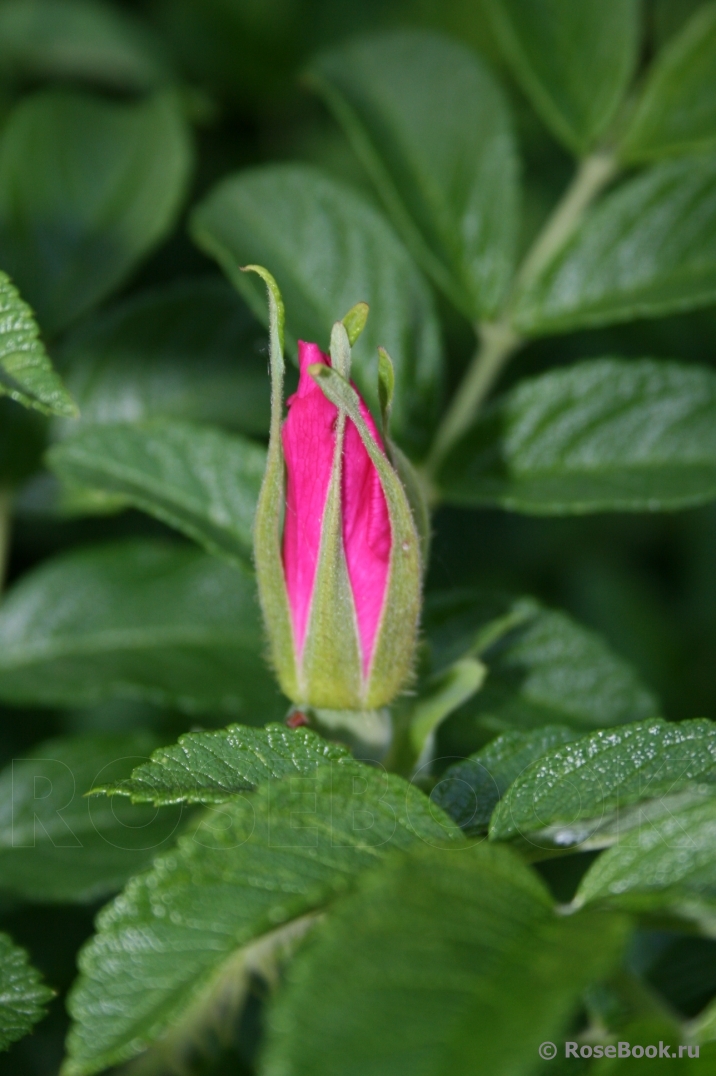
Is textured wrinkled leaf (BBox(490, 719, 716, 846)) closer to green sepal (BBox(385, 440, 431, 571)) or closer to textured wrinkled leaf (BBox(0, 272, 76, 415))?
green sepal (BBox(385, 440, 431, 571))

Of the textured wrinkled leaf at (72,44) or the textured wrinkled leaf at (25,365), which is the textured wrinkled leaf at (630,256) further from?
the textured wrinkled leaf at (72,44)

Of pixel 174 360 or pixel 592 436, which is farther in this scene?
pixel 174 360

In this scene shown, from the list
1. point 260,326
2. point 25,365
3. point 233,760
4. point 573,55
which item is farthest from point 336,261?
point 233,760

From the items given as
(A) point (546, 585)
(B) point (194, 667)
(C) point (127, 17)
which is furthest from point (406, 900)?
(C) point (127, 17)

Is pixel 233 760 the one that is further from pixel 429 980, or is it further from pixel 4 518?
pixel 4 518

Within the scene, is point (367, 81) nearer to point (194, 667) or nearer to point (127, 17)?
point (194, 667)

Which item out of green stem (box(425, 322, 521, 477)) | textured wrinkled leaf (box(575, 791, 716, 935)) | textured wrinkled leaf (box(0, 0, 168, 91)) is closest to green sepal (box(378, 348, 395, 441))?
textured wrinkled leaf (box(575, 791, 716, 935))
